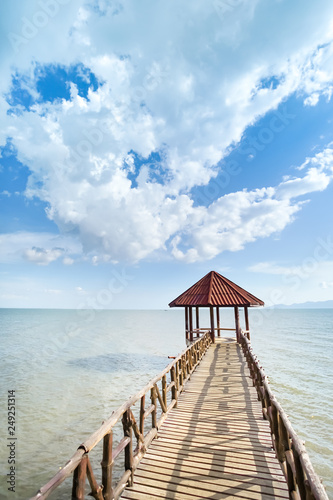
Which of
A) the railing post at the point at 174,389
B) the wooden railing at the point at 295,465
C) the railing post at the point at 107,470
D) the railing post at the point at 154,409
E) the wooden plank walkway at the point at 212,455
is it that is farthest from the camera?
the railing post at the point at 174,389

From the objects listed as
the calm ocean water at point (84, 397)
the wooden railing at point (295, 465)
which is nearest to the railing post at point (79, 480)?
the wooden railing at point (295, 465)

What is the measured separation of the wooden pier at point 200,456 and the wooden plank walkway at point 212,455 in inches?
0.6

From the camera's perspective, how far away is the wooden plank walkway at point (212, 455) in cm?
405

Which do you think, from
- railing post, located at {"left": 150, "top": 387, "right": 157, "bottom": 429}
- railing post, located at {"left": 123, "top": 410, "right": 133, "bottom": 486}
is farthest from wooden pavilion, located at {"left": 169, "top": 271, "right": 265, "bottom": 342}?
railing post, located at {"left": 123, "top": 410, "right": 133, "bottom": 486}

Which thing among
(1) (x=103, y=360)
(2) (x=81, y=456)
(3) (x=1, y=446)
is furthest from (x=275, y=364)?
(2) (x=81, y=456)

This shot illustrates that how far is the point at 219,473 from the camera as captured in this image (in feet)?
14.6

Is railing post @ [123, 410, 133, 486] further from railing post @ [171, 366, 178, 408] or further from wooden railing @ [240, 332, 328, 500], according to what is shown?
railing post @ [171, 366, 178, 408]

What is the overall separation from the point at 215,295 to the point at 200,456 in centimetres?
1219

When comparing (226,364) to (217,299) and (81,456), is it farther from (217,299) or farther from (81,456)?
(81,456)

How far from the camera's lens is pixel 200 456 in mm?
4980

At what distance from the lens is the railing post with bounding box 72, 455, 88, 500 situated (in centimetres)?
297

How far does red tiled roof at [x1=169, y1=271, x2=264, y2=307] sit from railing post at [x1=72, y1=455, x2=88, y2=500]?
1321cm

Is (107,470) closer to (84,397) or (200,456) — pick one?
(200,456)

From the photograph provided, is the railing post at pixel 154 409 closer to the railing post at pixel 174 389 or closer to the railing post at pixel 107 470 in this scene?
the railing post at pixel 174 389
